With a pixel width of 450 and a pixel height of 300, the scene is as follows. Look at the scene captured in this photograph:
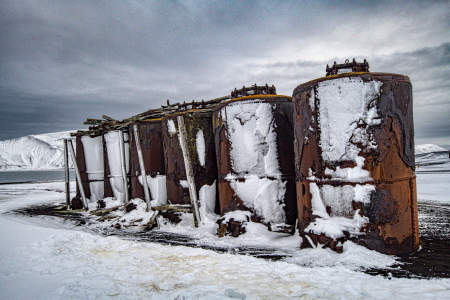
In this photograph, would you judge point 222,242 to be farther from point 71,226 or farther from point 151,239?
point 71,226

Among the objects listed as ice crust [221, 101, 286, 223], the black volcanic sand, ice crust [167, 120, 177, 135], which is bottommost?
the black volcanic sand

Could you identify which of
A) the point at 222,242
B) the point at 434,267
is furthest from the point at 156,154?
the point at 434,267

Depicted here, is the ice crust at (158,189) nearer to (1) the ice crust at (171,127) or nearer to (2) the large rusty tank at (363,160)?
(1) the ice crust at (171,127)

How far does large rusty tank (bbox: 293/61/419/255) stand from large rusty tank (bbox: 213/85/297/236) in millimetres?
1601

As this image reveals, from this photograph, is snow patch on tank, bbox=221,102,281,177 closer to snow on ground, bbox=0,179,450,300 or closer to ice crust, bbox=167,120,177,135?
snow on ground, bbox=0,179,450,300

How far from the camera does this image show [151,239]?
7.24 metres

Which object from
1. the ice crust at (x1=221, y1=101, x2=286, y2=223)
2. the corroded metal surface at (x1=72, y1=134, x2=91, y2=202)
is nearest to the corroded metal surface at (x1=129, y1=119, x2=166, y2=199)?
the ice crust at (x1=221, y1=101, x2=286, y2=223)

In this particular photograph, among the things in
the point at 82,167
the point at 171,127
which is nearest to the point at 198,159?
the point at 171,127

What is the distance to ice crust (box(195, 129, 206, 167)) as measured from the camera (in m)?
8.82

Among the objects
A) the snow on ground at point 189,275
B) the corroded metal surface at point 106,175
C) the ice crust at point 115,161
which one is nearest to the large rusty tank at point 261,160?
the snow on ground at point 189,275

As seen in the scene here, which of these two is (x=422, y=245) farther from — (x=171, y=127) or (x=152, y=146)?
(x=152, y=146)

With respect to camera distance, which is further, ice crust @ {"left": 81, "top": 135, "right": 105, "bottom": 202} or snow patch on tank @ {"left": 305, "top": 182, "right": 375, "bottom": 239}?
ice crust @ {"left": 81, "top": 135, "right": 105, "bottom": 202}

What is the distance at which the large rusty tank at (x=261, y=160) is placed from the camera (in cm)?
695

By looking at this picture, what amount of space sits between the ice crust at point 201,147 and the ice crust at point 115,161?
4676 mm
